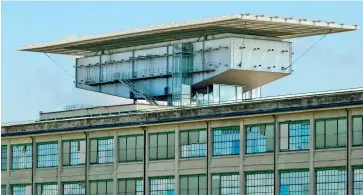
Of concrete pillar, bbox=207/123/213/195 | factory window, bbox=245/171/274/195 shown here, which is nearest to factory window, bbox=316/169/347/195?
factory window, bbox=245/171/274/195

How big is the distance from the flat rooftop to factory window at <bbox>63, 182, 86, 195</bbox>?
14.5 feet

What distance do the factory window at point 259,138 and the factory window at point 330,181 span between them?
4.69 meters

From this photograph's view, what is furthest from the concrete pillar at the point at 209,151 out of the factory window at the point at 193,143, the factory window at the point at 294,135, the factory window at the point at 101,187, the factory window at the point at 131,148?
the factory window at the point at 101,187

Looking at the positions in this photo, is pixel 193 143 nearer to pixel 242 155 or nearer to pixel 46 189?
pixel 242 155

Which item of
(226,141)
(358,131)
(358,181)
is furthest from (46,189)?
(358,131)

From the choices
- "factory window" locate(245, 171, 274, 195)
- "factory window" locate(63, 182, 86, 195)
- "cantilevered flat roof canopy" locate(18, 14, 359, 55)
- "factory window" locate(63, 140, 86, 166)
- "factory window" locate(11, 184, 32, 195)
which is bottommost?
"factory window" locate(11, 184, 32, 195)

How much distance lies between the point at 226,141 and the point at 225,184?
3.06 meters

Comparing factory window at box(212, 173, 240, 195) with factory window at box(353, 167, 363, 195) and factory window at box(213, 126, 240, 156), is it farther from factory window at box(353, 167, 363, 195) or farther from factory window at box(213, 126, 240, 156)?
factory window at box(353, 167, 363, 195)

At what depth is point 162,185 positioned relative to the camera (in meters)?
80.1

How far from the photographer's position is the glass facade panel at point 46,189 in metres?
88.5

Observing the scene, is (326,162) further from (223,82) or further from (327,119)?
(223,82)

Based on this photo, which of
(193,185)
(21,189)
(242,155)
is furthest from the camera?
(21,189)

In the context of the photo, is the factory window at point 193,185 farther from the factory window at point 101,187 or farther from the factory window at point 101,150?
the factory window at point 101,150

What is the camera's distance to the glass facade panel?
8850 cm
